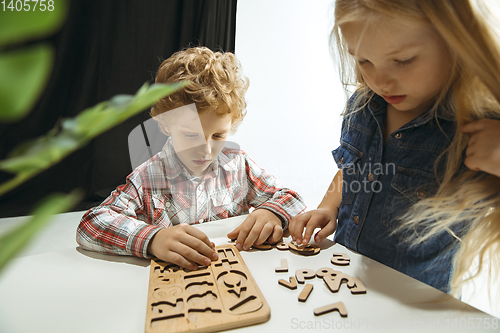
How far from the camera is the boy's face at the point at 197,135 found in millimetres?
1024

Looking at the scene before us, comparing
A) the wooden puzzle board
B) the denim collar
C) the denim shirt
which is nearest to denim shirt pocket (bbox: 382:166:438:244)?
the denim shirt

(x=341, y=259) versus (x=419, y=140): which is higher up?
(x=419, y=140)

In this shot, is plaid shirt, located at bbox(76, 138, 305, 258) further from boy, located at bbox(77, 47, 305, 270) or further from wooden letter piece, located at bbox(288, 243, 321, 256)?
wooden letter piece, located at bbox(288, 243, 321, 256)

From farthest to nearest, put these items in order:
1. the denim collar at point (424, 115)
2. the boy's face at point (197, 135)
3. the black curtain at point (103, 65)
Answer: the black curtain at point (103, 65) < the boy's face at point (197, 135) < the denim collar at point (424, 115)

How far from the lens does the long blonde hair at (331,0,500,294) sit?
543mm

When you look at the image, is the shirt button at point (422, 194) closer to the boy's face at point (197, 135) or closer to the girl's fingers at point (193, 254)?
the girl's fingers at point (193, 254)

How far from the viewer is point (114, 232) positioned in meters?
0.75

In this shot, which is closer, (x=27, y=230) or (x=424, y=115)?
(x=27, y=230)

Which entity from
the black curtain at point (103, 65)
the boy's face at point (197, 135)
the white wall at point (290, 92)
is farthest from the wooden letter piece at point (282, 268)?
the black curtain at point (103, 65)

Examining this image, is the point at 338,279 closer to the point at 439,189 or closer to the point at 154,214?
the point at 439,189

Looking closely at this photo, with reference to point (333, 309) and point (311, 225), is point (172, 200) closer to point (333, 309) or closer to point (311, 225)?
point (311, 225)

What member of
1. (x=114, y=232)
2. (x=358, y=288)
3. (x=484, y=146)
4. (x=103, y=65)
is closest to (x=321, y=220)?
(x=358, y=288)

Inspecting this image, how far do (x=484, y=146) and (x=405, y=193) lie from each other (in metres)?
0.23

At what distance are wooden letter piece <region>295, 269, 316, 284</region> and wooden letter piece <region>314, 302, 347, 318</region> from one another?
0.28 ft
